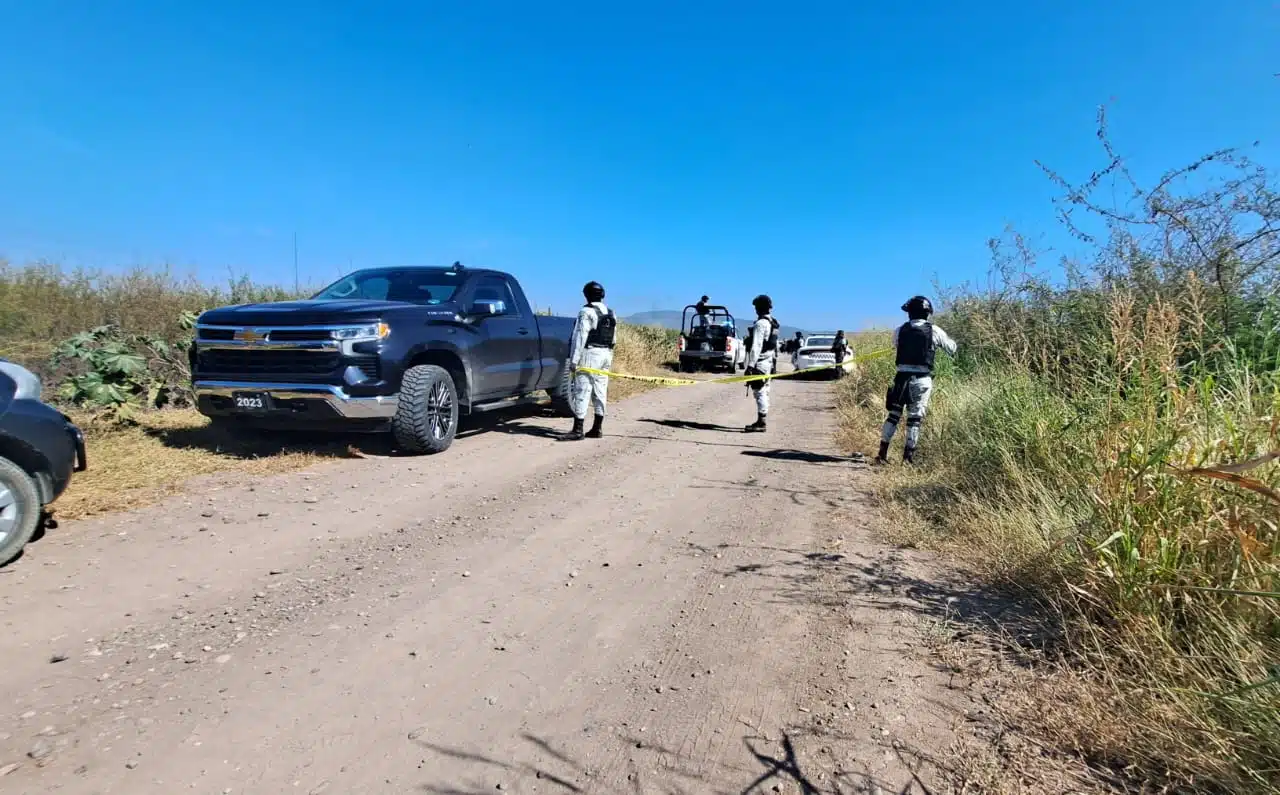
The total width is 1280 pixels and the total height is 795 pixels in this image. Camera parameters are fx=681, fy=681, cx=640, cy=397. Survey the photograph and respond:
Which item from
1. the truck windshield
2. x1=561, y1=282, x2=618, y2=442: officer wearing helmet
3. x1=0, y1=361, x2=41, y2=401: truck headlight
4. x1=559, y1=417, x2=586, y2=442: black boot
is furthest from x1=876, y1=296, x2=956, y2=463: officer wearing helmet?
x1=0, y1=361, x2=41, y2=401: truck headlight

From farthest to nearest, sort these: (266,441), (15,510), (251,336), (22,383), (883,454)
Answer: (883,454) < (266,441) < (251,336) < (22,383) < (15,510)

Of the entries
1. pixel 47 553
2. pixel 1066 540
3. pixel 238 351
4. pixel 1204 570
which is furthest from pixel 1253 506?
pixel 238 351

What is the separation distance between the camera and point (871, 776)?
85.0 inches

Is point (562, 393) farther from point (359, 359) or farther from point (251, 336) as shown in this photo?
point (251, 336)

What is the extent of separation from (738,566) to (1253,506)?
2.36 meters

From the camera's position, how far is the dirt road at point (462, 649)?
2.21 meters

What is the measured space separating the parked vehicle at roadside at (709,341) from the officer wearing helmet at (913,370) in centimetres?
1371

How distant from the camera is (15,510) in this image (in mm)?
3746

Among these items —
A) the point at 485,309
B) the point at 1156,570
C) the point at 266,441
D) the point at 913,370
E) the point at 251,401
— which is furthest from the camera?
the point at 485,309

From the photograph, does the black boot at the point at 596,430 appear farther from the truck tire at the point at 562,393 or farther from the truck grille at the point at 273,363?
the truck grille at the point at 273,363

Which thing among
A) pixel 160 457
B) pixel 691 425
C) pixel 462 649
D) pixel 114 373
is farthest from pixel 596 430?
pixel 462 649

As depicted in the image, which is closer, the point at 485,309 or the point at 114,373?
the point at 114,373

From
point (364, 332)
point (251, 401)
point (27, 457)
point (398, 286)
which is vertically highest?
point (398, 286)

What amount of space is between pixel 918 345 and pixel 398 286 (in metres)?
5.67
